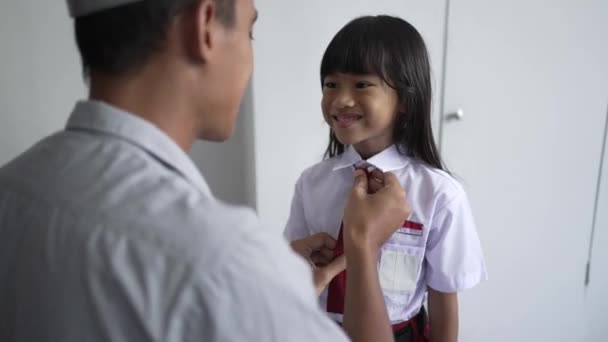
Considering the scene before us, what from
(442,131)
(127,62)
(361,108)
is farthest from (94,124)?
(442,131)

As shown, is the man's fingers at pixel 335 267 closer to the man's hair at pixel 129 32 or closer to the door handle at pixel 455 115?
the man's hair at pixel 129 32

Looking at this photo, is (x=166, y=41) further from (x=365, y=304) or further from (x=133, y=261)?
(x=365, y=304)

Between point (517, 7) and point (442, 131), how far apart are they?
46 cm

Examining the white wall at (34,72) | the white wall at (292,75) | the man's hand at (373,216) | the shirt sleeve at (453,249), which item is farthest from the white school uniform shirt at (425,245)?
the white wall at (34,72)

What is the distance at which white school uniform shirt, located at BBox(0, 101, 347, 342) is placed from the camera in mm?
354

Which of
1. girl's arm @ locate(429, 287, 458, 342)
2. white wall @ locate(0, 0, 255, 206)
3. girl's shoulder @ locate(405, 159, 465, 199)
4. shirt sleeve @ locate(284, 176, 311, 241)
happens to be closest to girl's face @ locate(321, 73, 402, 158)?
girl's shoulder @ locate(405, 159, 465, 199)

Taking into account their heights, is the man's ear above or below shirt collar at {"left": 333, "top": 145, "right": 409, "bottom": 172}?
above

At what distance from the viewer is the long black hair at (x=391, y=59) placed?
865 mm

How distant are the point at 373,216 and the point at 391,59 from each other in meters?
0.31

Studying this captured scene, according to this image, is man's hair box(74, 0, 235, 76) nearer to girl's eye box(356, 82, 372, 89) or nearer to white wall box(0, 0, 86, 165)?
girl's eye box(356, 82, 372, 89)

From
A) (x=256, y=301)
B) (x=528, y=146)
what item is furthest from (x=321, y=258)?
(x=528, y=146)

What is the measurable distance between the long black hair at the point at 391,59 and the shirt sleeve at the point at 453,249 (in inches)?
7.2

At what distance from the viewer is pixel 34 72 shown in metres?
1.21

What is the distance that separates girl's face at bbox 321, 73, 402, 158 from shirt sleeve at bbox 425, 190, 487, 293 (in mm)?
215
